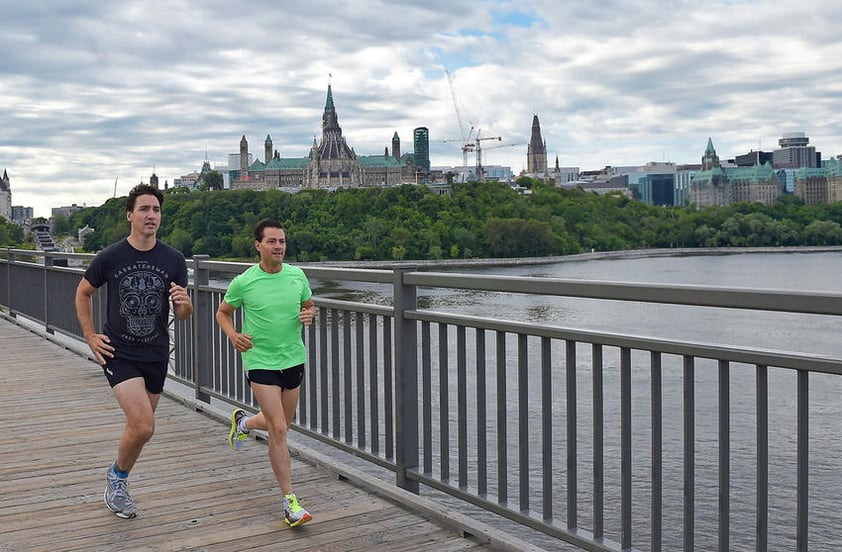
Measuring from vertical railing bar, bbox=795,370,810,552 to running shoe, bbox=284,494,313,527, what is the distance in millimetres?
2060

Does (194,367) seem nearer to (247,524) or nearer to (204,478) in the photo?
(204,478)

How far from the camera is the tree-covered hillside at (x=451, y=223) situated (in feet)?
327

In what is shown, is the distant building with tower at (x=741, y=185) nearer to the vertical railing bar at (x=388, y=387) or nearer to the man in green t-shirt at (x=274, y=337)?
the vertical railing bar at (x=388, y=387)

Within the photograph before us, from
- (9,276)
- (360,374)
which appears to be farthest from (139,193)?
(9,276)

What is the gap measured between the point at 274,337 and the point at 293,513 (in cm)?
77

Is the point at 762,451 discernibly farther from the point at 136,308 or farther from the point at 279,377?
the point at 136,308

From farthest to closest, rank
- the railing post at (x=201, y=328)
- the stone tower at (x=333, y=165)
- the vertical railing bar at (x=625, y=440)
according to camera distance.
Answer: the stone tower at (x=333, y=165) → the railing post at (x=201, y=328) → the vertical railing bar at (x=625, y=440)

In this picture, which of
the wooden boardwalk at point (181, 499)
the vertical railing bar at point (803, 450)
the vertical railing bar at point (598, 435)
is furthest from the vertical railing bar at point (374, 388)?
the vertical railing bar at point (803, 450)

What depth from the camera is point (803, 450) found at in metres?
2.48

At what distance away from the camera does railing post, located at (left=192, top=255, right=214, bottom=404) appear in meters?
6.45

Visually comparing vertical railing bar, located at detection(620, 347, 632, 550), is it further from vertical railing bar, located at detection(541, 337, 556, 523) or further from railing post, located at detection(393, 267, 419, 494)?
railing post, located at detection(393, 267, 419, 494)

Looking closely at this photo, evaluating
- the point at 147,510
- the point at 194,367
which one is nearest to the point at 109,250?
the point at 147,510

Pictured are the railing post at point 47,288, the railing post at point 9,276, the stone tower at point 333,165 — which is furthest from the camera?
the stone tower at point 333,165

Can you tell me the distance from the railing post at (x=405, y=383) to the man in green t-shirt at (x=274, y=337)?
48cm
